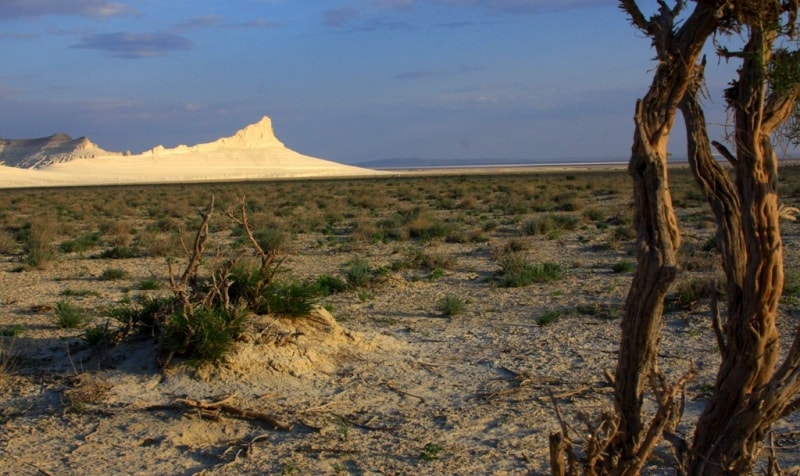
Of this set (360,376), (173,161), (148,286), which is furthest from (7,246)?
(173,161)

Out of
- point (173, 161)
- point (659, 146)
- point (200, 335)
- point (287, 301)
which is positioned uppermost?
point (173, 161)

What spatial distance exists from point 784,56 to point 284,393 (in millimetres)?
4905

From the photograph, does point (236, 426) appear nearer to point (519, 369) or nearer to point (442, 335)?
point (519, 369)

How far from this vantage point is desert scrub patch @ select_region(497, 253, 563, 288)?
12.0 metres

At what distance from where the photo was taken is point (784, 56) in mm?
3287

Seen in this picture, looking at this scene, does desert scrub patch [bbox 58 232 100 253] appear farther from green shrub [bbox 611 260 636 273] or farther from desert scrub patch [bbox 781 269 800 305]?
desert scrub patch [bbox 781 269 800 305]

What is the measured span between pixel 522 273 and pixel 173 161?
12583cm

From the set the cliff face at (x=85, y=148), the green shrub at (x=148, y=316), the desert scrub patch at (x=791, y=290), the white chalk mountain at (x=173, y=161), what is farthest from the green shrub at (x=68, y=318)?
the cliff face at (x=85, y=148)

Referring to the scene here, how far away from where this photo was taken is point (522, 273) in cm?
1238

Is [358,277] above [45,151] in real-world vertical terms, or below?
below

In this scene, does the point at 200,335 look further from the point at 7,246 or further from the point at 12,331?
the point at 7,246

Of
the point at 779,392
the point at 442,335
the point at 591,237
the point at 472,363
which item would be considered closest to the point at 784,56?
the point at 779,392

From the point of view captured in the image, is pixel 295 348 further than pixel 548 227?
No

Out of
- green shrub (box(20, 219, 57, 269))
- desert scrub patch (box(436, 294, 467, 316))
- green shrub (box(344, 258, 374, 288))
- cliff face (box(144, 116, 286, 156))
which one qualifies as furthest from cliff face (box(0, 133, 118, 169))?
desert scrub patch (box(436, 294, 467, 316))
